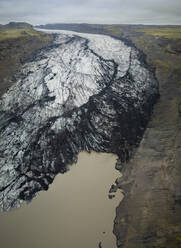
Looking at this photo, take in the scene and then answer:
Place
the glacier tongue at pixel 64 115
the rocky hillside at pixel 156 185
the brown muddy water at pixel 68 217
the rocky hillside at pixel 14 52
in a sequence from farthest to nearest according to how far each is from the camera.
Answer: the rocky hillside at pixel 14 52
the glacier tongue at pixel 64 115
the brown muddy water at pixel 68 217
the rocky hillside at pixel 156 185

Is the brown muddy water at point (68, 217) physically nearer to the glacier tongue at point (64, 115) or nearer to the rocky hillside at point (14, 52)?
the glacier tongue at point (64, 115)

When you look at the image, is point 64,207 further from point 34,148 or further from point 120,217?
point 34,148

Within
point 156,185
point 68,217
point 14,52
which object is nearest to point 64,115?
point 68,217

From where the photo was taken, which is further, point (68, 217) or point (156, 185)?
point (156, 185)

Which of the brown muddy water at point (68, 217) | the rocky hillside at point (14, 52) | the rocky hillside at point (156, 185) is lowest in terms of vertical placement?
the brown muddy water at point (68, 217)

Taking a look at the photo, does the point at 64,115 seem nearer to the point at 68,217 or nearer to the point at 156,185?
the point at 68,217

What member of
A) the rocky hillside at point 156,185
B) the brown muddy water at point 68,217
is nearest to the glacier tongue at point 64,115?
the brown muddy water at point 68,217
